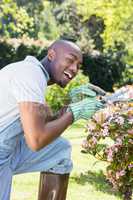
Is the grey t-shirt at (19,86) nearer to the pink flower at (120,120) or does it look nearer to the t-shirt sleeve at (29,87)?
the t-shirt sleeve at (29,87)

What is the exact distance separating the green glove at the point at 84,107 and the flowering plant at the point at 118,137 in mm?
876

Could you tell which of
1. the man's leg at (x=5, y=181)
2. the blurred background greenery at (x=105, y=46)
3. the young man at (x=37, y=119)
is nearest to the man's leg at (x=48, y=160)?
the young man at (x=37, y=119)

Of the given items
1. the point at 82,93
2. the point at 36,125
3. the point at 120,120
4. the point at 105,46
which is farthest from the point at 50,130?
the point at 105,46

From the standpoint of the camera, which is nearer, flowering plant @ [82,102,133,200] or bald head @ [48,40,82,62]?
bald head @ [48,40,82,62]

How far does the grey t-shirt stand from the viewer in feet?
11.5

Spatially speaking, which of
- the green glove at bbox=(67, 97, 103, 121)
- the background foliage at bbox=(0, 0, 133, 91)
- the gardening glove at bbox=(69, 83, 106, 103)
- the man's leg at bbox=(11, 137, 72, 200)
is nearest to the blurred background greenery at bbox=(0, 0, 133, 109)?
the background foliage at bbox=(0, 0, 133, 91)

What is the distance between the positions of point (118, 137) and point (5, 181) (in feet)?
4.46

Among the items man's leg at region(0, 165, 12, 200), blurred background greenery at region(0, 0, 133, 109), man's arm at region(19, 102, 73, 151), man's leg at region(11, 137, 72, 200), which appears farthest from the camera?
blurred background greenery at region(0, 0, 133, 109)

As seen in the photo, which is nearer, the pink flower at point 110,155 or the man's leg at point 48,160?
the man's leg at point 48,160

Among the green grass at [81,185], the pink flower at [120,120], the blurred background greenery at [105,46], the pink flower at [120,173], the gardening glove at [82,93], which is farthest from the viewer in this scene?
the blurred background greenery at [105,46]

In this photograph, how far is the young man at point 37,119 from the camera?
349 cm

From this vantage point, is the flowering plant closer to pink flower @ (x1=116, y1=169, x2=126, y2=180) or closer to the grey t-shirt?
pink flower @ (x1=116, y1=169, x2=126, y2=180)

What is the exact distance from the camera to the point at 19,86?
11.6 feet

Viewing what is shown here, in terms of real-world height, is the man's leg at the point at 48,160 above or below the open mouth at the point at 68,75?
below
